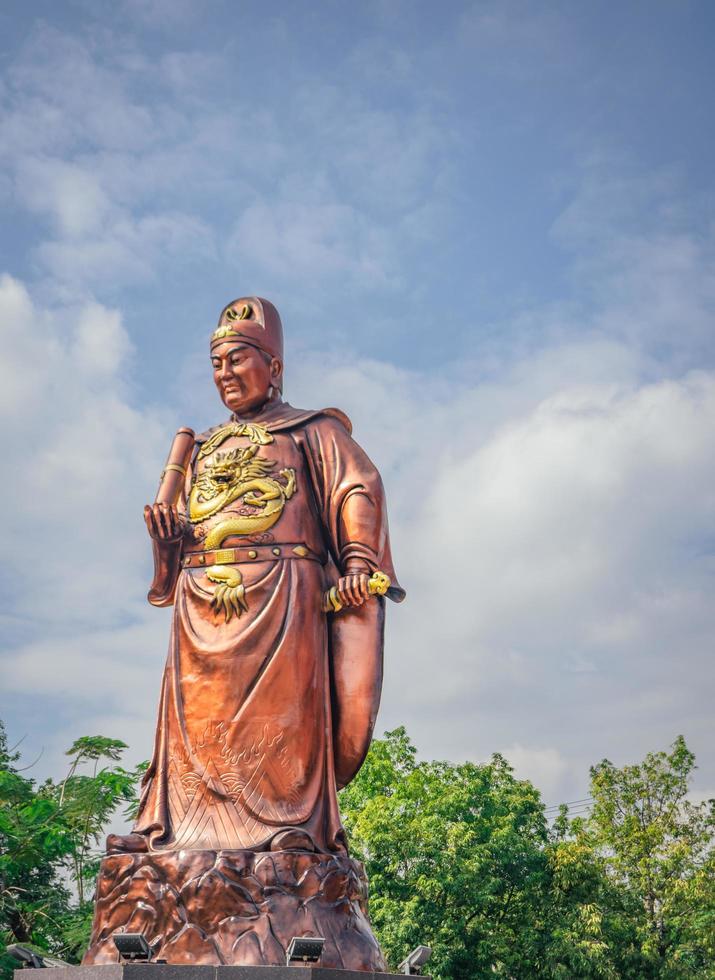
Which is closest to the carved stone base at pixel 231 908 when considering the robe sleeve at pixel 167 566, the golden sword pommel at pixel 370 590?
the golden sword pommel at pixel 370 590

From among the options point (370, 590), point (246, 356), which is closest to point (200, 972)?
point (370, 590)

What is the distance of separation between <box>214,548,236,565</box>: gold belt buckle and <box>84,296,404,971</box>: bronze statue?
0.4 inches

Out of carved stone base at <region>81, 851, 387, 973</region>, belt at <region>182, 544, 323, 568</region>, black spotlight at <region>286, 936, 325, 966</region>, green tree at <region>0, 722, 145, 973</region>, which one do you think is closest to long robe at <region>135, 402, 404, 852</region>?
belt at <region>182, 544, 323, 568</region>

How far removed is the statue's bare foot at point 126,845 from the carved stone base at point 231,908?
15 centimetres

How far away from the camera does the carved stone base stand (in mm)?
6969

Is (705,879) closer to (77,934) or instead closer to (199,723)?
(77,934)

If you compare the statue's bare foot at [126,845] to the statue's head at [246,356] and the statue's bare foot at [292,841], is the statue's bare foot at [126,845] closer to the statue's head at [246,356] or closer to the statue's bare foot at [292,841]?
the statue's bare foot at [292,841]

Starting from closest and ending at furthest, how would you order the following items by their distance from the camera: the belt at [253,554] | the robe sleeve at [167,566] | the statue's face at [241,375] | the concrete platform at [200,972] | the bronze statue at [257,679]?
the concrete platform at [200,972] → the bronze statue at [257,679] → the belt at [253,554] → the robe sleeve at [167,566] → the statue's face at [241,375]

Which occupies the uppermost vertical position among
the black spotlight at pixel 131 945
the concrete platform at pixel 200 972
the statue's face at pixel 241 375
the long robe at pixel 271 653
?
the statue's face at pixel 241 375

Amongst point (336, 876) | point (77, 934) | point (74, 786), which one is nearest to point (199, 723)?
point (336, 876)

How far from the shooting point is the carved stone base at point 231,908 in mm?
6969

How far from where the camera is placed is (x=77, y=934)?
1645cm

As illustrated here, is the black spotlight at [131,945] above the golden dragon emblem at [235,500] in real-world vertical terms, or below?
below

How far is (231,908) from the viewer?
23.2 ft
